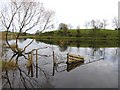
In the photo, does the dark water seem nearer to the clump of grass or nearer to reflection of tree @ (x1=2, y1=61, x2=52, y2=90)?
reflection of tree @ (x1=2, y1=61, x2=52, y2=90)

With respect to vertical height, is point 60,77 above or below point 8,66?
below

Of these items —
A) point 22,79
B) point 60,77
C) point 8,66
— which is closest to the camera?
point 22,79

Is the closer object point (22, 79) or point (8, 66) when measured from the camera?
point (22, 79)

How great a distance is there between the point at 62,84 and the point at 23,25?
17.6 feet

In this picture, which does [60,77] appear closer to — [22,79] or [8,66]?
[22,79]

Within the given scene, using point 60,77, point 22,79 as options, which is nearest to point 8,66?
point 22,79

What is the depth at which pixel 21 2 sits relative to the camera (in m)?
11.1

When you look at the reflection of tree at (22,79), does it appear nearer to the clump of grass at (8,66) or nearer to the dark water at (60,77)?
the dark water at (60,77)

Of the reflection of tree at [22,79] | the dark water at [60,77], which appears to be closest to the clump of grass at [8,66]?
the dark water at [60,77]

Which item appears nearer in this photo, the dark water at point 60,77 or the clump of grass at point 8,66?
the dark water at point 60,77

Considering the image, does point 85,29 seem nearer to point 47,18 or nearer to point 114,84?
point 47,18

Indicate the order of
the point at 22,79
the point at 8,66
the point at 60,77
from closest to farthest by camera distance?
the point at 22,79 < the point at 60,77 < the point at 8,66

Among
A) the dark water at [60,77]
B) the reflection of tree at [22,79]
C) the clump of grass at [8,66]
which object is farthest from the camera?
the clump of grass at [8,66]

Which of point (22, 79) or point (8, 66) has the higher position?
point (8, 66)
